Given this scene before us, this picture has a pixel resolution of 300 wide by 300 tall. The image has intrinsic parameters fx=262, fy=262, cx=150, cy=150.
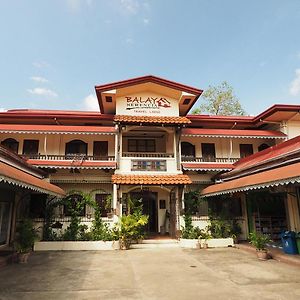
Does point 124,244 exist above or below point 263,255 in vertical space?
above

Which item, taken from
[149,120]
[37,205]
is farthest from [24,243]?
[149,120]

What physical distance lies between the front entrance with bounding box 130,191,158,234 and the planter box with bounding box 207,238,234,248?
454 centimetres

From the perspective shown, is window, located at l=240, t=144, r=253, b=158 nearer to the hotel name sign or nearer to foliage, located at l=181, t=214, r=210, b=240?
the hotel name sign

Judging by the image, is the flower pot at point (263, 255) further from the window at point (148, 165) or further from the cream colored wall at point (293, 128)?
Result: the cream colored wall at point (293, 128)

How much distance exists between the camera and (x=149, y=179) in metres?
15.0

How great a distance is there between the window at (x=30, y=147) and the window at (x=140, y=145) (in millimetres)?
6343

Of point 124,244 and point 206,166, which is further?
point 206,166

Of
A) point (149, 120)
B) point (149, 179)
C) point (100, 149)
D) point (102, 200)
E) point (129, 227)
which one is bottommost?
point (129, 227)

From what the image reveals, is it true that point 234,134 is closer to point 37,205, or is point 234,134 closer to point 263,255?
point 263,255

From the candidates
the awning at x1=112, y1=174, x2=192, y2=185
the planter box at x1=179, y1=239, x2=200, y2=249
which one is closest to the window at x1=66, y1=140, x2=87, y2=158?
the awning at x1=112, y1=174, x2=192, y2=185

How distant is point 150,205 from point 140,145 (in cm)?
432

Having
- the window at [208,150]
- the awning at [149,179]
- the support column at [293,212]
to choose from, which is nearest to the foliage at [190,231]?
the awning at [149,179]

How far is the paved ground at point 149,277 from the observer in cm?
649

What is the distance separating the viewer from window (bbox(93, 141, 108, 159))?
59.4 feet
